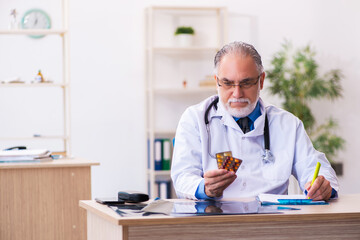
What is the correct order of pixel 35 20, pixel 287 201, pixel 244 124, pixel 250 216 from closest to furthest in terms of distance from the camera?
pixel 250 216 → pixel 287 201 → pixel 244 124 → pixel 35 20

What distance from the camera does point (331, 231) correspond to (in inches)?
76.2

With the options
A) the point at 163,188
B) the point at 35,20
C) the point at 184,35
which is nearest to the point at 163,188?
the point at 163,188

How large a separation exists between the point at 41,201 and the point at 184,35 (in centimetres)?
261

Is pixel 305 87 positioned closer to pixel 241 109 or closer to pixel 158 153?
pixel 158 153

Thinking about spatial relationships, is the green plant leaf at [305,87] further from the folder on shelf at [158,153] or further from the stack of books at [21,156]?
the stack of books at [21,156]

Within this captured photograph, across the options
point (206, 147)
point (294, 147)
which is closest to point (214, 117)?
point (206, 147)

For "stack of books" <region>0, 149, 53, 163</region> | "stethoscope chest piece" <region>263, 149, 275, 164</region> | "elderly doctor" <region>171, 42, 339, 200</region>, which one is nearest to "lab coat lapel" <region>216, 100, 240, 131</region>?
"elderly doctor" <region>171, 42, 339, 200</region>

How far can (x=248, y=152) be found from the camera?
2529mm

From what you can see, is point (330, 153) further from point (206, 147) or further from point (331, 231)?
point (331, 231)

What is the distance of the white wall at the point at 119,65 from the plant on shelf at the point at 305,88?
279mm

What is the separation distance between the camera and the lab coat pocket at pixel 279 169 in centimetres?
249

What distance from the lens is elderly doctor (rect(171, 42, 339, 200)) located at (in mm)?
2479

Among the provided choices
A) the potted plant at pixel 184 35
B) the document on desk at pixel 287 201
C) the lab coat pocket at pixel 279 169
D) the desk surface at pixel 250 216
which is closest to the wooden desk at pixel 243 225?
the desk surface at pixel 250 216

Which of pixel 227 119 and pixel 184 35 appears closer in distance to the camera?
pixel 227 119
